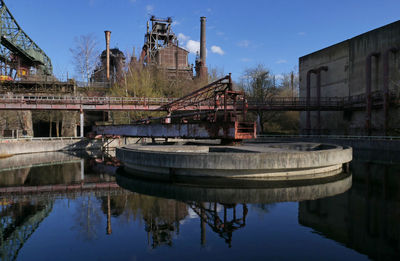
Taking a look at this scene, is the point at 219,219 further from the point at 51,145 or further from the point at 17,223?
the point at 51,145

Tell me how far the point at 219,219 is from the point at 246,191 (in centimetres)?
266

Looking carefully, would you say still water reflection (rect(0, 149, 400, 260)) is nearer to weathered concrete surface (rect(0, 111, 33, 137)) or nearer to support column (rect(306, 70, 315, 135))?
support column (rect(306, 70, 315, 135))

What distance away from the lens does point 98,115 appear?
45.7 meters

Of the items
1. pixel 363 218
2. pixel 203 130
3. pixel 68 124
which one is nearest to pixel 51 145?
pixel 68 124

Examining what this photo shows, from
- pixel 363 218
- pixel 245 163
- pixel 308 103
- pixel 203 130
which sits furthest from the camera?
pixel 308 103

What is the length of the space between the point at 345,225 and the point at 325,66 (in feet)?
122

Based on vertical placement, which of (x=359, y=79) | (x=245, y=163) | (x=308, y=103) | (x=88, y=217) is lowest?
(x=88, y=217)

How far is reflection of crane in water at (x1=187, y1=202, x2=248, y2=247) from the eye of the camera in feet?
22.3

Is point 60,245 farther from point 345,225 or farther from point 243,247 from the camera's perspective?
point 345,225

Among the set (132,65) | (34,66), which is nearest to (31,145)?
(132,65)

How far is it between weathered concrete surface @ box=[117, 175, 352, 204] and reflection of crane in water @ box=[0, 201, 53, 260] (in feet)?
11.4

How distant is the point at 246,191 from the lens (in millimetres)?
10117

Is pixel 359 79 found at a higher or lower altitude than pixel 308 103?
higher

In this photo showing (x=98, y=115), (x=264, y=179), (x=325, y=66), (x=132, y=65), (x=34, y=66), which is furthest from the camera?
(x=34, y=66)
